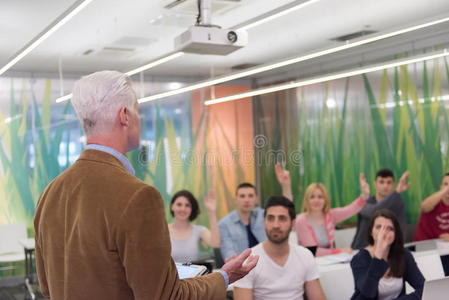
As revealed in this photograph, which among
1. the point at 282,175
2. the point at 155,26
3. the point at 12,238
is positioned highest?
the point at 155,26

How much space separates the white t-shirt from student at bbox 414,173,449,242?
8.33 ft

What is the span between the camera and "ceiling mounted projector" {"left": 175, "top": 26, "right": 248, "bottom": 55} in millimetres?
3594

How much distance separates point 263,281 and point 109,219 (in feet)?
6.67

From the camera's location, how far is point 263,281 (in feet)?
10.8

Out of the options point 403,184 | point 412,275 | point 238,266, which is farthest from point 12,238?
point 238,266

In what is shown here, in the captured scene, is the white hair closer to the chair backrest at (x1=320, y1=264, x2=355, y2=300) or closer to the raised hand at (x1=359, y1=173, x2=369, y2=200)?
the chair backrest at (x1=320, y1=264, x2=355, y2=300)

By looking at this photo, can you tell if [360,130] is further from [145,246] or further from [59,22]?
[145,246]

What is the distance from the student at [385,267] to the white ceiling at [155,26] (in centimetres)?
202

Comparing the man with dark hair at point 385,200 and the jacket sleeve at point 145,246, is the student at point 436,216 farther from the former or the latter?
A: the jacket sleeve at point 145,246

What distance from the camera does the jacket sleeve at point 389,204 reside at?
20.6 feet

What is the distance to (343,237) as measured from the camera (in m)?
6.36

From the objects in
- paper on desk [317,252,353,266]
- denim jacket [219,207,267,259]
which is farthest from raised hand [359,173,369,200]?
denim jacket [219,207,267,259]

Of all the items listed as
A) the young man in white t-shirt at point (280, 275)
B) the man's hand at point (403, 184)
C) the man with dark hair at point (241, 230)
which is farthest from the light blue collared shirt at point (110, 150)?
the man's hand at point (403, 184)

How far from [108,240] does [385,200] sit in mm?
5499
